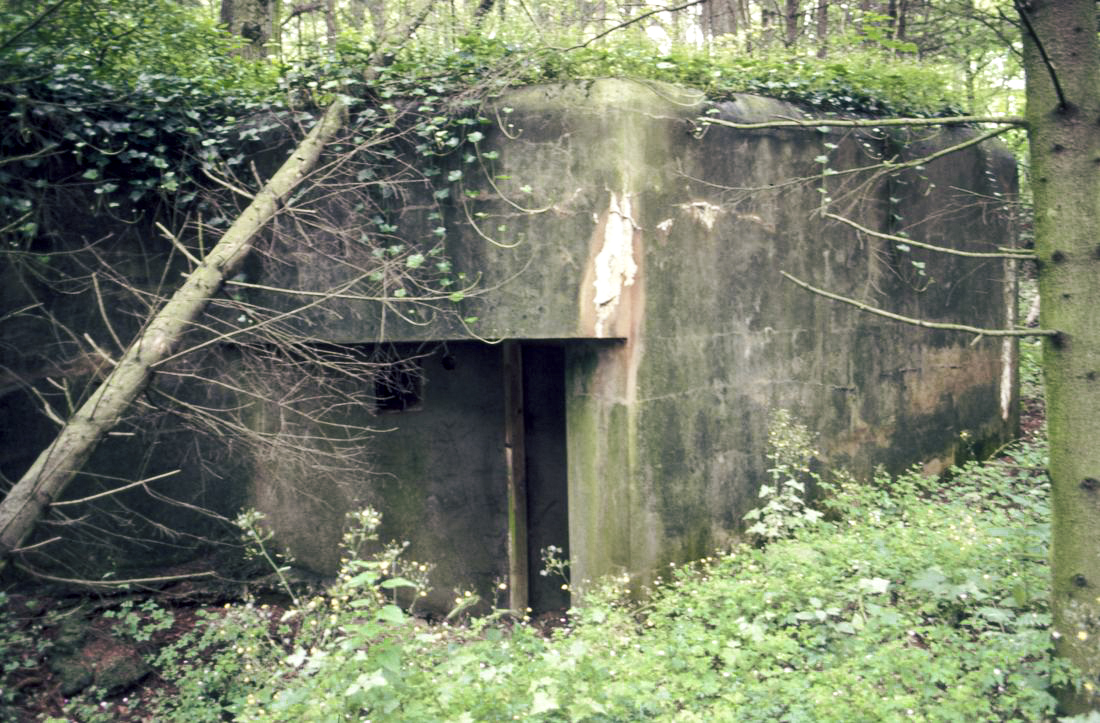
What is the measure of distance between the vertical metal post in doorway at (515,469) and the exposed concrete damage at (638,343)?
2 centimetres

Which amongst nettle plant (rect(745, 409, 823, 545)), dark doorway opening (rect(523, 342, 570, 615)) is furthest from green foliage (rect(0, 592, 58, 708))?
nettle plant (rect(745, 409, 823, 545))

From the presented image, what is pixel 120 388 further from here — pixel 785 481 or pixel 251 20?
pixel 251 20

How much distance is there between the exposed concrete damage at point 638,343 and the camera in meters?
5.34

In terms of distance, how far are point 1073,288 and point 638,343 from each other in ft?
7.93

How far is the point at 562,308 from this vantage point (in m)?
5.34

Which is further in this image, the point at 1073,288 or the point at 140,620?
the point at 140,620

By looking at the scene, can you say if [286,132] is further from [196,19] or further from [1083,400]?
[1083,400]

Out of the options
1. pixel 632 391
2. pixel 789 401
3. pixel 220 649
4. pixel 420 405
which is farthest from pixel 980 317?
pixel 220 649

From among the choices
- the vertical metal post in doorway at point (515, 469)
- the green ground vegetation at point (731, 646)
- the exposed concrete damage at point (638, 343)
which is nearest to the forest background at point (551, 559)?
the green ground vegetation at point (731, 646)

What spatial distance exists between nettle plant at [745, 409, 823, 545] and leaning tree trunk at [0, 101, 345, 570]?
3.55 metres

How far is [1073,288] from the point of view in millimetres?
3574

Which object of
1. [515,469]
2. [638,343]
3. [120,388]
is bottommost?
[515,469]

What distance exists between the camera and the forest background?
3490 mm

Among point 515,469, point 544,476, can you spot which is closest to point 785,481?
point 544,476
